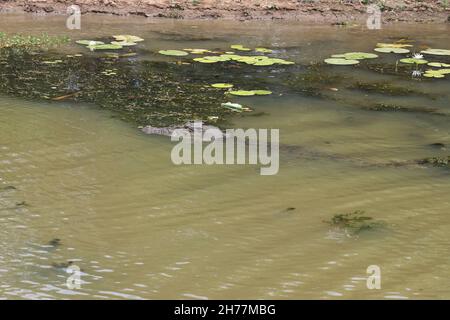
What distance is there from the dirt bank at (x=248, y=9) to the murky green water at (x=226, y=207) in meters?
6.66

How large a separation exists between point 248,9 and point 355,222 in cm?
1020

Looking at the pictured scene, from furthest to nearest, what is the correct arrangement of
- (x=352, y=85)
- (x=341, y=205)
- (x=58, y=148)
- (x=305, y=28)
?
(x=305, y=28)
(x=352, y=85)
(x=58, y=148)
(x=341, y=205)

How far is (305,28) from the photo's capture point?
1309 cm

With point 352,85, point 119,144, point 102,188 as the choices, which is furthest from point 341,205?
point 352,85

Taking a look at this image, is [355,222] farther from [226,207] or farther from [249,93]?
[249,93]

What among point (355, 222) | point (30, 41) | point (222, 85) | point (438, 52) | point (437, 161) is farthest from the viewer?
point (438, 52)

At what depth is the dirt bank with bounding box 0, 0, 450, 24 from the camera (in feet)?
45.5

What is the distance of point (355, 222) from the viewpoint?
466 centimetres

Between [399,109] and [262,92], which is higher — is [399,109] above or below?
below

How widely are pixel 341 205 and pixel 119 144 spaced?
6.86 ft

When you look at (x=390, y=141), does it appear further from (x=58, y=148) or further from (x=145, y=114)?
(x=58, y=148)

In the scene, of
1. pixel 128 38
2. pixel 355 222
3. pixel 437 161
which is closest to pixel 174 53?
pixel 128 38

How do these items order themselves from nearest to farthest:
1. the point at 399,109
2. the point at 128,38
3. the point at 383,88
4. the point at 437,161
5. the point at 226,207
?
1. the point at 226,207
2. the point at 437,161
3. the point at 399,109
4. the point at 383,88
5. the point at 128,38
